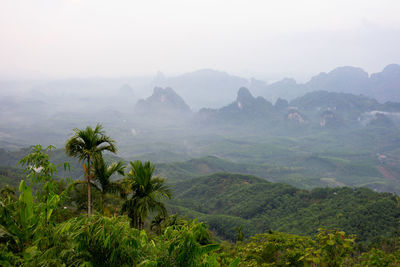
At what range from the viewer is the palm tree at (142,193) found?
8547mm

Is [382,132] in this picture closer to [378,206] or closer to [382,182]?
[382,182]

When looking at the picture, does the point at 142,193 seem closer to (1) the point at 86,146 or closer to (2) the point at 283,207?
(1) the point at 86,146

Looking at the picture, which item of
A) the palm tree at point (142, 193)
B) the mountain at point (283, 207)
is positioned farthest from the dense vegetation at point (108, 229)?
the mountain at point (283, 207)

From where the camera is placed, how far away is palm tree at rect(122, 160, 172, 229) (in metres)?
8.55

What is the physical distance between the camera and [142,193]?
8781 mm

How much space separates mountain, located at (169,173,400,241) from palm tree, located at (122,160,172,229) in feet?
106

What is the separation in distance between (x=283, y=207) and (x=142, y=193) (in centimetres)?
6104

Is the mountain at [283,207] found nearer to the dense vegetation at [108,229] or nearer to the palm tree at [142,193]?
the dense vegetation at [108,229]

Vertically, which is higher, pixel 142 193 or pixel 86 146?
pixel 86 146

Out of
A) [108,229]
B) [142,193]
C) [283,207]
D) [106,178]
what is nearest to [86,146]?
[106,178]

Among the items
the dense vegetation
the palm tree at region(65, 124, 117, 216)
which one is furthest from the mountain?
the palm tree at region(65, 124, 117, 216)

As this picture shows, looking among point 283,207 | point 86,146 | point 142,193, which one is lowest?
point 283,207

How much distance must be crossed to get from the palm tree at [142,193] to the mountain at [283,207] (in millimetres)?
32370

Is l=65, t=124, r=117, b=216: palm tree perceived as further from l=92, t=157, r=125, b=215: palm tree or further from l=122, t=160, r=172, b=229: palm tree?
l=122, t=160, r=172, b=229: palm tree
